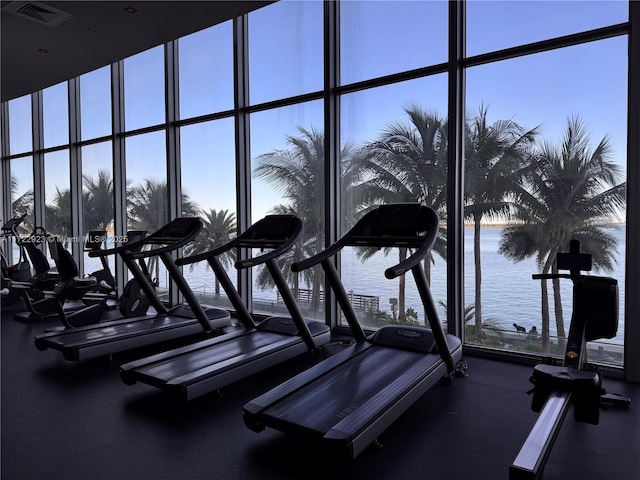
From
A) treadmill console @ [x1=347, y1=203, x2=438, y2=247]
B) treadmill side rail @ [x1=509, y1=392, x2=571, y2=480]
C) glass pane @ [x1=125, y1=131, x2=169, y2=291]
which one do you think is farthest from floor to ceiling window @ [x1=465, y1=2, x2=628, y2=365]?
glass pane @ [x1=125, y1=131, x2=169, y2=291]

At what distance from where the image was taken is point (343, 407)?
274 cm

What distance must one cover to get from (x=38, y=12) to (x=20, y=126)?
275 inches

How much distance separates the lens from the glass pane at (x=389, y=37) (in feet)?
15.5

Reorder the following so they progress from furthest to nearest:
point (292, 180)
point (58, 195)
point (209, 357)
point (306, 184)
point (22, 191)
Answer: point (22, 191) → point (58, 195) → point (292, 180) → point (306, 184) → point (209, 357)

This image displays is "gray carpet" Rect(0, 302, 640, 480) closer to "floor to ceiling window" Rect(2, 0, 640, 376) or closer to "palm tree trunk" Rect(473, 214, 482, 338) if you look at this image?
"palm tree trunk" Rect(473, 214, 482, 338)

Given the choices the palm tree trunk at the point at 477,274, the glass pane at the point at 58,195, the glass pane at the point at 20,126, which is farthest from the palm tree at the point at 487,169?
the glass pane at the point at 20,126

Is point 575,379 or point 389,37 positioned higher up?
point 389,37

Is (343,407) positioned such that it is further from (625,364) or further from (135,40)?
(135,40)

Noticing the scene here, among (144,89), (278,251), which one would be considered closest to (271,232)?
(278,251)

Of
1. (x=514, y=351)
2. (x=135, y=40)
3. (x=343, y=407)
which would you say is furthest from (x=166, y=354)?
(x=135, y=40)

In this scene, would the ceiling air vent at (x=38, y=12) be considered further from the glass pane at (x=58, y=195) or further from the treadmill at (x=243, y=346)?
the glass pane at (x=58, y=195)

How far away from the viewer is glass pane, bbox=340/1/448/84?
15.5 ft

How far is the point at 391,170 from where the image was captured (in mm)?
5129

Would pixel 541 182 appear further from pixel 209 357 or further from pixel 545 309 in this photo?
pixel 209 357
